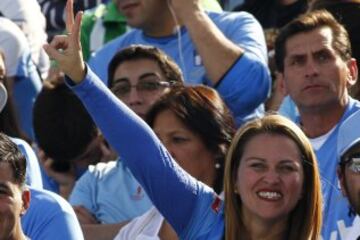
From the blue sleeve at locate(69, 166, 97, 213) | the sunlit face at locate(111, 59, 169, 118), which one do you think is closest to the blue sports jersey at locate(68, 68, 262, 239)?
the blue sleeve at locate(69, 166, 97, 213)

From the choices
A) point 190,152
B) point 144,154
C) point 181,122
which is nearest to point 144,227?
point 190,152

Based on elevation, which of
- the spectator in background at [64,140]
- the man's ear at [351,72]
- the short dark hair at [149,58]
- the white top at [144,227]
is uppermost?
the man's ear at [351,72]

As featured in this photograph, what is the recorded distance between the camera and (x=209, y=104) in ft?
19.6

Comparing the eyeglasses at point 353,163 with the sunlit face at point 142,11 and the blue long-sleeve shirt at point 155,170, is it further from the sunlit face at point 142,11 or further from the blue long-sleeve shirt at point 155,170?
the sunlit face at point 142,11

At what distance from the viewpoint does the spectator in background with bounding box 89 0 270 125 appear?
6.79 metres

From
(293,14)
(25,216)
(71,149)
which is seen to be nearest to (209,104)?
(25,216)

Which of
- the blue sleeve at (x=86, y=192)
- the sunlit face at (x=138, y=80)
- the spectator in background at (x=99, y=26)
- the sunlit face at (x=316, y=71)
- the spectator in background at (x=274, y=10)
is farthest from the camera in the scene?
the spectator in background at (x=99, y=26)

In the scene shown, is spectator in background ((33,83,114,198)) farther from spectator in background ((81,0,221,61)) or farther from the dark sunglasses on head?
A: spectator in background ((81,0,221,61))

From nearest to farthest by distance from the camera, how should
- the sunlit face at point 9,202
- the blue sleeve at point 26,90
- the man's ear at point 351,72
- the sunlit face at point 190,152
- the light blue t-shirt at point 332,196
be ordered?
the sunlit face at point 9,202 → the light blue t-shirt at point 332,196 → the sunlit face at point 190,152 → the man's ear at point 351,72 → the blue sleeve at point 26,90

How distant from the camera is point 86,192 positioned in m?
6.56

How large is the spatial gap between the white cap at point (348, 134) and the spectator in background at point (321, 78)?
317mm

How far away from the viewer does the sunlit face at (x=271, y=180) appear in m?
5.23

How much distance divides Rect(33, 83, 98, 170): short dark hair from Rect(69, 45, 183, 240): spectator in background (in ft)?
1.50

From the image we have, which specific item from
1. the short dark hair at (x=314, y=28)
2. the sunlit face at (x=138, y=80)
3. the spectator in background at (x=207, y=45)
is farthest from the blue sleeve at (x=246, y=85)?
the sunlit face at (x=138, y=80)
